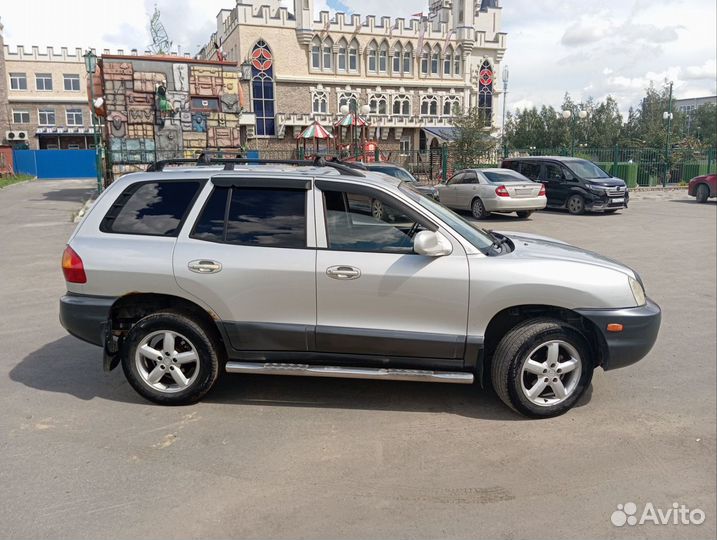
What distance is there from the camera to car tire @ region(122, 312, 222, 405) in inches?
177

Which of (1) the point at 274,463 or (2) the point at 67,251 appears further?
(2) the point at 67,251

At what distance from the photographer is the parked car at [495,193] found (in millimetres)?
16688

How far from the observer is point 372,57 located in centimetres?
5688

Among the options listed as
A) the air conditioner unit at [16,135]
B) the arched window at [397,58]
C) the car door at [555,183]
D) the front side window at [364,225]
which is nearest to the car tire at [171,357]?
the front side window at [364,225]

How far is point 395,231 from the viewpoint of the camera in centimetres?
441

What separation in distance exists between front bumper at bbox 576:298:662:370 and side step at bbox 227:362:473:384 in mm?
973

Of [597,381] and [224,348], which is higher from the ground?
[224,348]

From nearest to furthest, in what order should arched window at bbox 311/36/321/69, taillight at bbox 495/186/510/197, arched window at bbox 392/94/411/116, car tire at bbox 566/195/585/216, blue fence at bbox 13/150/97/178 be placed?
taillight at bbox 495/186/510/197 < car tire at bbox 566/195/585/216 < blue fence at bbox 13/150/97/178 < arched window at bbox 311/36/321/69 < arched window at bbox 392/94/411/116

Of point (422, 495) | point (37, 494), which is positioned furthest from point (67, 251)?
point (422, 495)

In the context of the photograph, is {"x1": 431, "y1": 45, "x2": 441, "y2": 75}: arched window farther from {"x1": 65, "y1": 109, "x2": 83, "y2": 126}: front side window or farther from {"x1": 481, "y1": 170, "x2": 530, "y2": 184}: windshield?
{"x1": 481, "y1": 170, "x2": 530, "y2": 184}: windshield

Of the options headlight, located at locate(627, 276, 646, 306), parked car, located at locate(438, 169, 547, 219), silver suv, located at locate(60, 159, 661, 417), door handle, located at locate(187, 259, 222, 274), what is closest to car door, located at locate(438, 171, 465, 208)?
parked car, located at locate(438, 169, 547, 219)

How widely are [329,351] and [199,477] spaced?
1280 millimetres

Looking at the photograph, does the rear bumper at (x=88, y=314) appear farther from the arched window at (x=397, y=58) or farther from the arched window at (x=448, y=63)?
the arched window at (x=448, y=63)

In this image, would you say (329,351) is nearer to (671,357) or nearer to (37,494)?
(37,494)
